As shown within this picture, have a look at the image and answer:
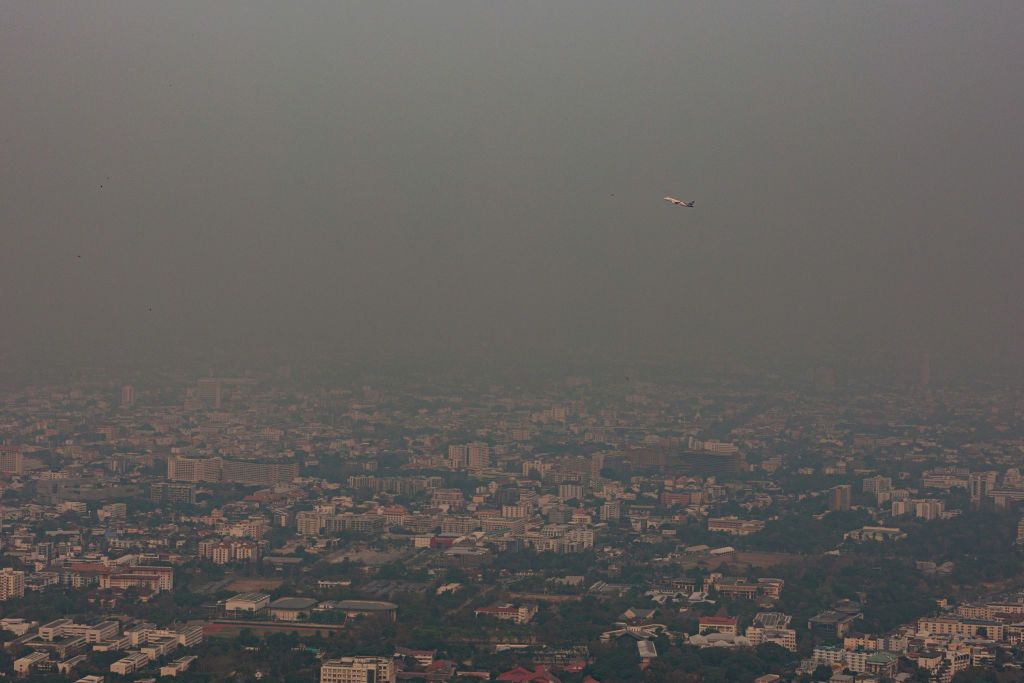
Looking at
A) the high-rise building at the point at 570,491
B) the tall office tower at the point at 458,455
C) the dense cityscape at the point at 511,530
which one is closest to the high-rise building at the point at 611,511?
the dense cityscape at the point at 511,530

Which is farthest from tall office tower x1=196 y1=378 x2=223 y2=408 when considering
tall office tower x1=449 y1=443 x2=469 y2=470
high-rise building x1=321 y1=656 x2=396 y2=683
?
high-rise building x1=321 y1=656 x2=396 y2=683

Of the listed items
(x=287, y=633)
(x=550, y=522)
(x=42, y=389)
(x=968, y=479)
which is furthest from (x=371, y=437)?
(x=287, y=633)

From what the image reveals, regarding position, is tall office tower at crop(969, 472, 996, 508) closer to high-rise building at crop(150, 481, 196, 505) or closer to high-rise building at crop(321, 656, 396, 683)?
high-rise building at crop(150, 481, 196, 505)

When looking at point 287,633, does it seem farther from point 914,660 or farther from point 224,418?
point 224,418

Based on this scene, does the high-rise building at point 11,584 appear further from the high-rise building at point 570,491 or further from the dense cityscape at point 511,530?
the high-rise building at point 570,491

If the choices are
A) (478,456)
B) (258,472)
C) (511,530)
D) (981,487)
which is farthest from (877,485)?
(258,472)

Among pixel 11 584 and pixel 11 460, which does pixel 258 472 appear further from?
pixel 11 584
